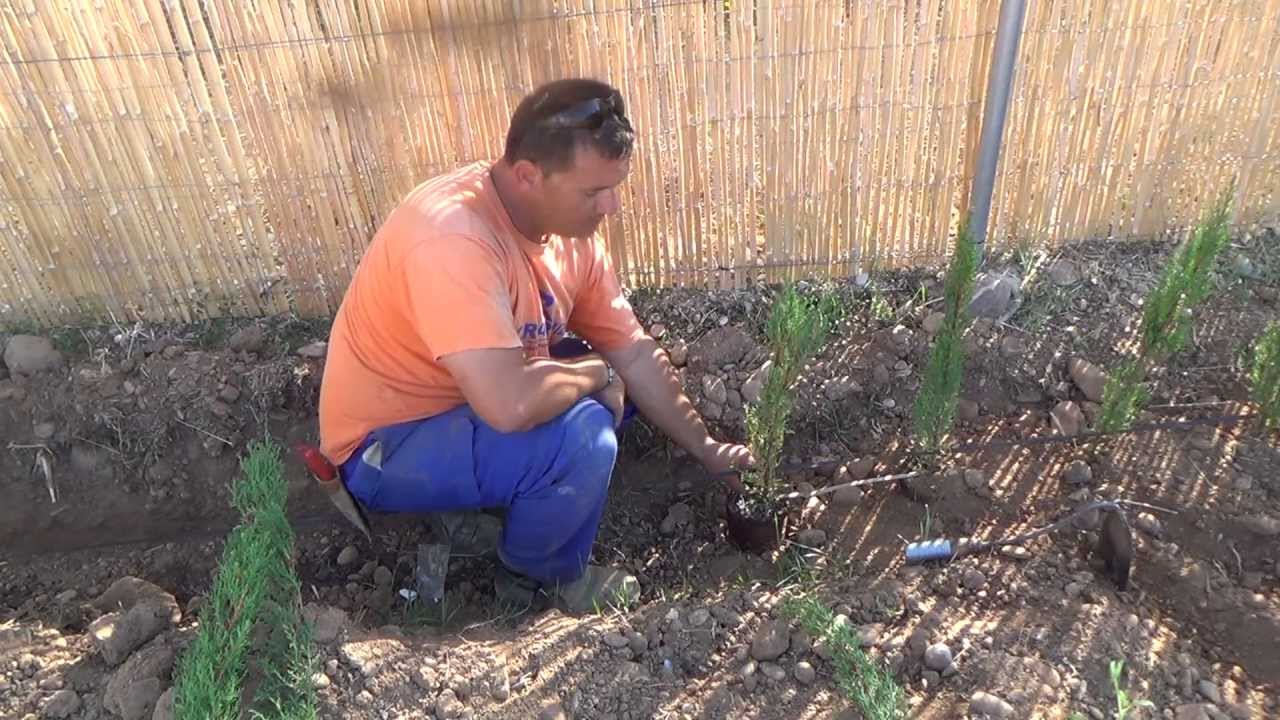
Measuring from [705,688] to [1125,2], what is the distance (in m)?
2.44

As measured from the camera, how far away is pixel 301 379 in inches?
119

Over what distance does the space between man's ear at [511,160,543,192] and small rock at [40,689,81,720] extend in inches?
63.7

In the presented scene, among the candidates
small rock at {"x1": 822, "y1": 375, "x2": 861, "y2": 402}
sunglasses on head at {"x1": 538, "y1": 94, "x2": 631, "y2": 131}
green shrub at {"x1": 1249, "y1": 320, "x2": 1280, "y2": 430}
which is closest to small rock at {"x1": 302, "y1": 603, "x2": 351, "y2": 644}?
sunglasses on head at {"x1": 538, "y1": 94, "x2": 631, "y2": 131}

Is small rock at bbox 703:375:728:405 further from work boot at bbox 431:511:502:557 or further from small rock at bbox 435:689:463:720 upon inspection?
small rock at bbox 435:689:463:720

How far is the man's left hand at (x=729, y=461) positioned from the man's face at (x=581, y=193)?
78cm

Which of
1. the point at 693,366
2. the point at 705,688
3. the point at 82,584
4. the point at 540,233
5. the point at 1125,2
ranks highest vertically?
the point at 1125,2

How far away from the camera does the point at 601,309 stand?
8.54ft

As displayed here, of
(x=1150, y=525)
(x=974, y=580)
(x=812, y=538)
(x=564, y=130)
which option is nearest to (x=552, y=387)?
(x=564, y=130)

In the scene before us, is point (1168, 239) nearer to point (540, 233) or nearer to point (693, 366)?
point (693, 366)

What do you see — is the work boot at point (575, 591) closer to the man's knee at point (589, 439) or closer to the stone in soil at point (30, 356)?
the man's knee at point (589, 439)

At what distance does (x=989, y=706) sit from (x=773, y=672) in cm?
47

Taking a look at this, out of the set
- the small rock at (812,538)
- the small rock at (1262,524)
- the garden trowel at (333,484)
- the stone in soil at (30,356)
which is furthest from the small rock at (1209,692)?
the stone in soil at (30,356)

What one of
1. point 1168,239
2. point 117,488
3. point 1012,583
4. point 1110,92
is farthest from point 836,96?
point 117,488

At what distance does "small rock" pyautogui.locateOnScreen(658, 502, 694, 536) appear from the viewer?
2.87 metres
